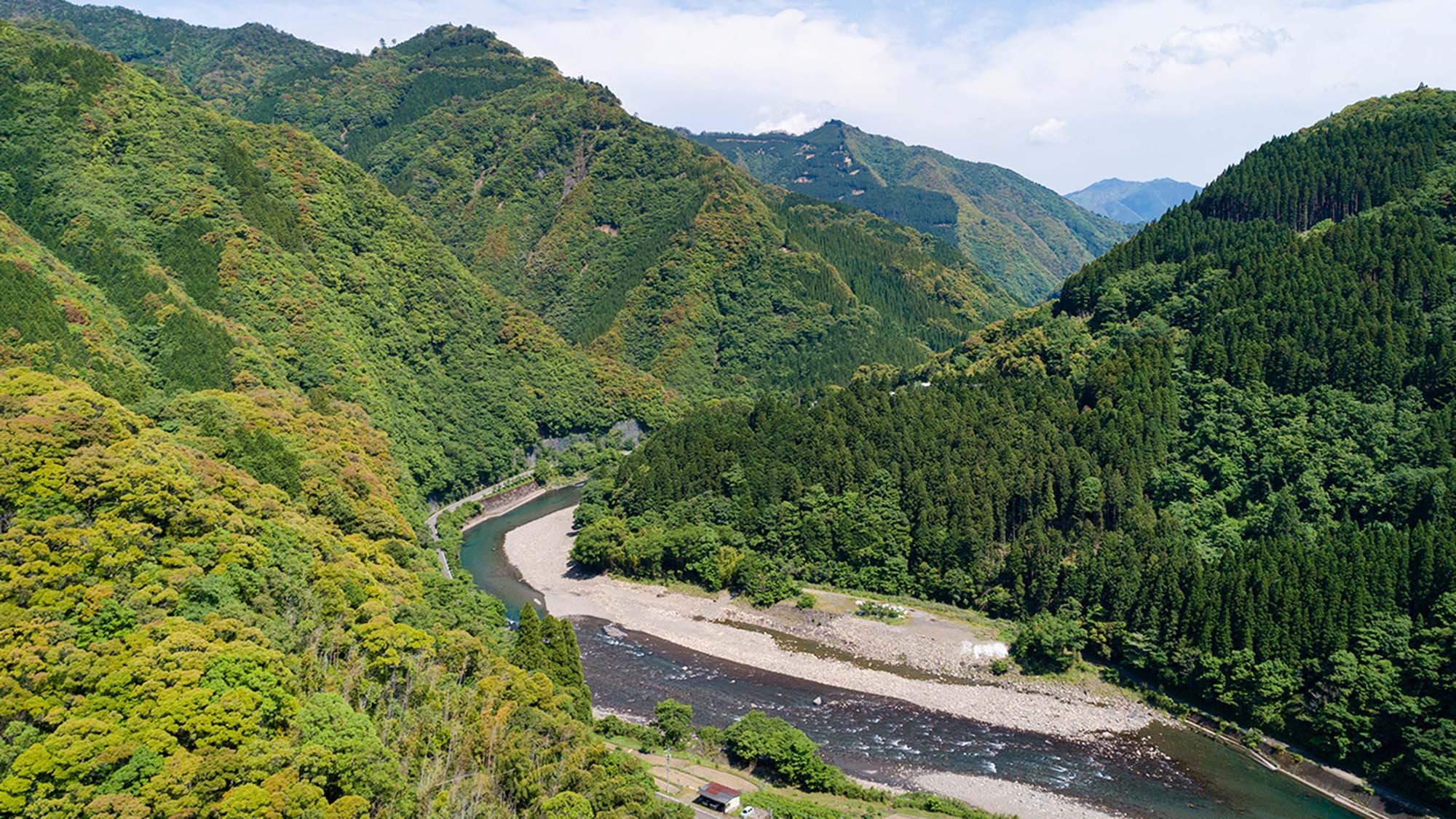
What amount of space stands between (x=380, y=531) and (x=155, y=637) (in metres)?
40.8

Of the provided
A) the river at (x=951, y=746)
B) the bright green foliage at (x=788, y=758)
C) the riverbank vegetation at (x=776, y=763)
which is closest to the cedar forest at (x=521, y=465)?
the bright green foliage at (x=788, y=758)

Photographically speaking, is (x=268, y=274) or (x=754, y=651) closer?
(x=754, y=651)

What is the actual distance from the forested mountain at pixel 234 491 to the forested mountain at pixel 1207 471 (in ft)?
127

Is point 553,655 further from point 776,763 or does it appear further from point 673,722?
point 776,763

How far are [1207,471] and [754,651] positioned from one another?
49.0m

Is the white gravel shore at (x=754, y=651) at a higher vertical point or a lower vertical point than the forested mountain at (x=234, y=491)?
lower

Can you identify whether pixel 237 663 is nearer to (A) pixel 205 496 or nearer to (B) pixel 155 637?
(B) pixel 155 637

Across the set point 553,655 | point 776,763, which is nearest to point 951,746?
point 776,763

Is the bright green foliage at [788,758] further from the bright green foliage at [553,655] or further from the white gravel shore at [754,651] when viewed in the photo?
the white gravel shore at [754,651]

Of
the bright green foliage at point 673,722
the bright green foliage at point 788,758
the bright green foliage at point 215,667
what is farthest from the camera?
the bright green foliage at point 673,722

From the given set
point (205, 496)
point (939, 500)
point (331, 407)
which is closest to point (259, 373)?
point (331, 407)

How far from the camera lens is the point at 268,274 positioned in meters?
135

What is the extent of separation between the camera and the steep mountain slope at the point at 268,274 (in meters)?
117

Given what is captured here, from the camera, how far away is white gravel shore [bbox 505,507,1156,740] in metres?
79.1
